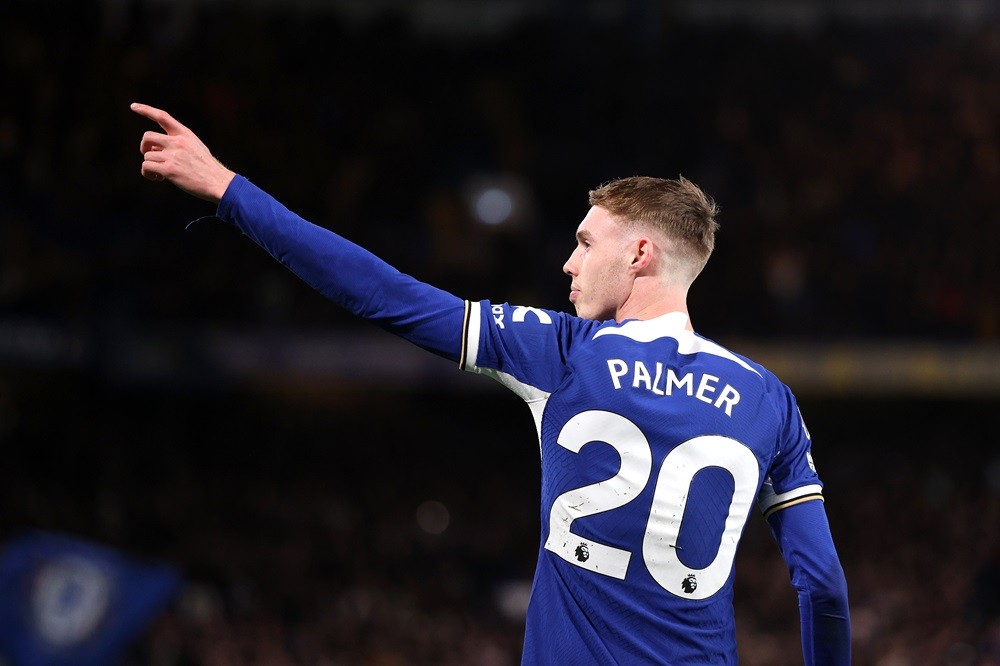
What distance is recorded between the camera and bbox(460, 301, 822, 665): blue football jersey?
95.8 inches

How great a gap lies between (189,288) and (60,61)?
2.55 metres

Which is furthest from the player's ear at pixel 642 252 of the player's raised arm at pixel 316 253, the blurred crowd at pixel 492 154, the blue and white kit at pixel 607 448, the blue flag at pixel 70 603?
the blurred crowd at pixel 492 154

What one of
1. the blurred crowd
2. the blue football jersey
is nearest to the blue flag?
the blurred crowd

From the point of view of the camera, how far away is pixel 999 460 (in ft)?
49.7

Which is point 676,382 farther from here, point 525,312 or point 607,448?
point 525,312

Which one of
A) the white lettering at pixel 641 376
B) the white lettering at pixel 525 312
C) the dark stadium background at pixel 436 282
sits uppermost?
the dark stadium background at pixel 436 282

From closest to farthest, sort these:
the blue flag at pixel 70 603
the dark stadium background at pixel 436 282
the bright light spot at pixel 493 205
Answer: the blue flag at pixel 70 603 < the dark stadium background at pixel 436 282 < the bright light spot at pixel 493 205

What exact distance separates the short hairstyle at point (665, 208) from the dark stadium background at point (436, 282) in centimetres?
822

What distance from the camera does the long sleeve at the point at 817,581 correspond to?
256 cm

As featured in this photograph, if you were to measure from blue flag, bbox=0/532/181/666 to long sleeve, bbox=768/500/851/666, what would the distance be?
8.53 metres

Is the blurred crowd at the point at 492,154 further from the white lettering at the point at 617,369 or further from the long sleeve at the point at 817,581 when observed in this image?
the long sleeve at the point at 817,581

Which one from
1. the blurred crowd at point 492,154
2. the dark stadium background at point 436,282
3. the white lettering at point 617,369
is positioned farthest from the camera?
the blurred crowd at point 492,154

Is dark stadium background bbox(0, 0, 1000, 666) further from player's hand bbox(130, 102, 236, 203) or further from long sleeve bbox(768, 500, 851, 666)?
player's hand bbox(130, 102, 236, 203)

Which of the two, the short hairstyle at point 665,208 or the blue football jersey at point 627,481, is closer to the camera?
the blue football jersey at point 627,481
